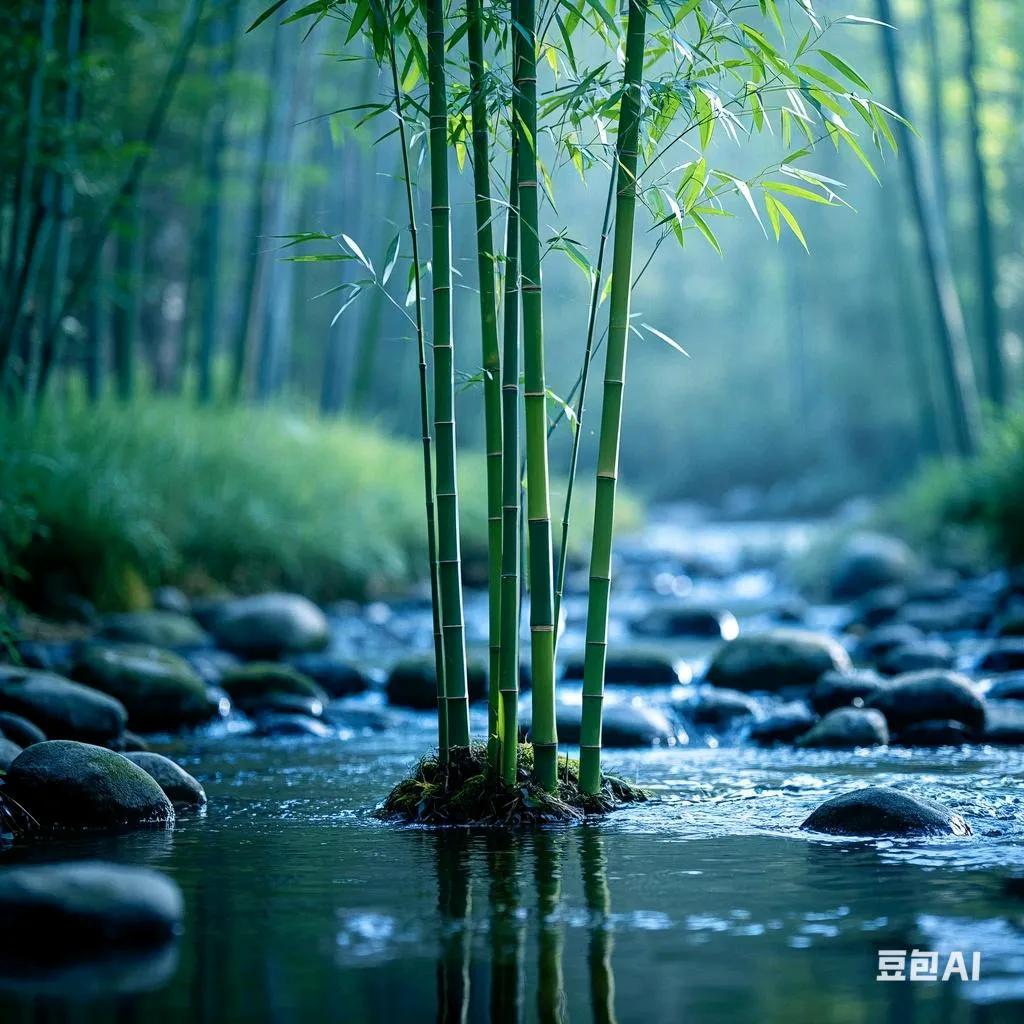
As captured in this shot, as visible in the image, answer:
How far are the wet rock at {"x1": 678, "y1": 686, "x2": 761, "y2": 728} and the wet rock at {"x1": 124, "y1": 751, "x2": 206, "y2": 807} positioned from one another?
2289mm

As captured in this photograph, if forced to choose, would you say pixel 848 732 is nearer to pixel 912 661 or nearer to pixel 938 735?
pixel 938 735

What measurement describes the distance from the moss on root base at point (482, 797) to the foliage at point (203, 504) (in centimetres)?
262

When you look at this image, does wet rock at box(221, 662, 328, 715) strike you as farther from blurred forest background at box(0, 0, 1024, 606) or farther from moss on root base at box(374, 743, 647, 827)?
moss on root base at box(374, 743, 647, 827)

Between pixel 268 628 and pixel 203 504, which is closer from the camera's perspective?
pixel 268 628

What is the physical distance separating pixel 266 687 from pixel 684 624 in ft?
11.4

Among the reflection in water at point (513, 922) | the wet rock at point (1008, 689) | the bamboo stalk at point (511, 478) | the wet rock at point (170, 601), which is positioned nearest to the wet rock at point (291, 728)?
the reflection in water at point (513, 922)

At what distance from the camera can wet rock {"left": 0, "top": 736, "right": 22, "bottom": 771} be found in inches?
143

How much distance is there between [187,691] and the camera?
17.6ft

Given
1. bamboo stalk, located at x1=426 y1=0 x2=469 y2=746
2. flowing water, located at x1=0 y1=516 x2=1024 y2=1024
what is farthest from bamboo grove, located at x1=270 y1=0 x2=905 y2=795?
flowing water, located at x1=0 y1=516 x2=1024 y2=1024

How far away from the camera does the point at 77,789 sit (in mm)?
3414

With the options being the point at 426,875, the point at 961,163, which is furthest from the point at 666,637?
the point at 961,163

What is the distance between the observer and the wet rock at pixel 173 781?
147 inches

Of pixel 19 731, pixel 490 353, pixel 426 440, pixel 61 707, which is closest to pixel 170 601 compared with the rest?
pixel 61 707

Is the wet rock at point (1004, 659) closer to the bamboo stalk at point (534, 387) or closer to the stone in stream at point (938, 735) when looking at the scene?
the stone in stream at point (938, 735)
